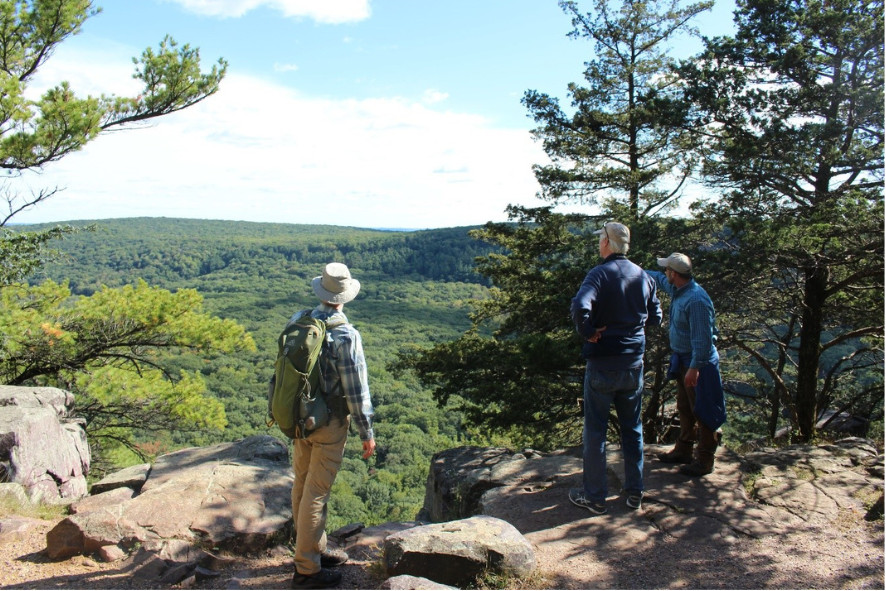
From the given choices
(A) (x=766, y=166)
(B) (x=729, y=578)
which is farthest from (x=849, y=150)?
(B) (x=729, y=578)

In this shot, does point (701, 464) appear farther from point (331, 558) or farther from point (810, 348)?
point (810, 348)

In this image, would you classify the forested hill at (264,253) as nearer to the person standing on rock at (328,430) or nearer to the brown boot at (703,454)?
the brown boot at (703,454)

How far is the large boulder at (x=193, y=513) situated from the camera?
3984mm

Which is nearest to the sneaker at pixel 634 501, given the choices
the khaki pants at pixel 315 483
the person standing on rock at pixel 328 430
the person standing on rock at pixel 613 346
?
the person standing on rock at pixel 613 346

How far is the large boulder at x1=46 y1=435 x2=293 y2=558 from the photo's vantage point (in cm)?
398

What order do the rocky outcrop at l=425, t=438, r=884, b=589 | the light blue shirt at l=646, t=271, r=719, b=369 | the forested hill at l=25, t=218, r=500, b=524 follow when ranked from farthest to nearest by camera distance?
1. the forested hill at l=25, t=218, r=500, b=524
2. the light blue shirt at l=646, t=271, r=719, b=369
3. the rocky outcrop at l=425, t=438, r=884, b=589

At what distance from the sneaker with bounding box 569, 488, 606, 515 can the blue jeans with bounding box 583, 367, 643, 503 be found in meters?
0.03

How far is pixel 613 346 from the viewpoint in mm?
3754

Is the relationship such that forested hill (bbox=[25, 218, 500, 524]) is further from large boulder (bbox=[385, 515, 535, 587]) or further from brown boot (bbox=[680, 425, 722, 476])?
large boulder (bbox=[385, 515, 535, 587])

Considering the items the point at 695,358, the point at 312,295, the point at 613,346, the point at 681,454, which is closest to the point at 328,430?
the point at 613,346

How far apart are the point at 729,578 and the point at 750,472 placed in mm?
2092

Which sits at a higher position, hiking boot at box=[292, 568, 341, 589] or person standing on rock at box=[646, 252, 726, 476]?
person standing on rock at box=[646, 252, 726, 476]

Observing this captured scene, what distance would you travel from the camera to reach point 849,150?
751cm

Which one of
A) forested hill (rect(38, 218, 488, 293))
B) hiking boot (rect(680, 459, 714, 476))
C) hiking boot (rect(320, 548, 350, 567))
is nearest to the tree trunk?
hiking boot (rect(680, 459, 714, 476))
